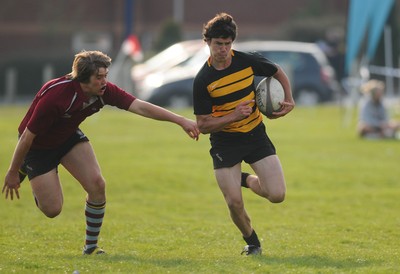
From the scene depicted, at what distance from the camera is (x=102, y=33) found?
5047 centimetres

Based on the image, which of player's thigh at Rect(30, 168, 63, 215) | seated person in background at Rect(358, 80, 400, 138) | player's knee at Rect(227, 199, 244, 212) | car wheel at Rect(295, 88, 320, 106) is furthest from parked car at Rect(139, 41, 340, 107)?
player's knee at Rect(227, 199, 244, 212)

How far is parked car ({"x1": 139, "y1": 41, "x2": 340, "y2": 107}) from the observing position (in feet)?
100

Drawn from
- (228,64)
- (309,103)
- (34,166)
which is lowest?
(309,103)

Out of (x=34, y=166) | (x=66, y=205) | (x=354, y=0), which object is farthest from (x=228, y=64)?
(x=354, y=0)

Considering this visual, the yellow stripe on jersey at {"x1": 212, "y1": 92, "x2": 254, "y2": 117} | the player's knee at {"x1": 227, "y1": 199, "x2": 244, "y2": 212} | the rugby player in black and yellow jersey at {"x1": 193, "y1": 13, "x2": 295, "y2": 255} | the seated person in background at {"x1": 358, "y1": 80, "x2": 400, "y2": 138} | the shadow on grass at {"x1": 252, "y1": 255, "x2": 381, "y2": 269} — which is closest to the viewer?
the shadow on grass at {"x1": 252, "y1": 255, "x2": 381, "y2": 269}

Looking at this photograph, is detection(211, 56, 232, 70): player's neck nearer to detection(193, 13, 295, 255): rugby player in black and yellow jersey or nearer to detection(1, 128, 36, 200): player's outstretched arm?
detection(193, 13, 295, 255): rugby player in black and yellow jersey

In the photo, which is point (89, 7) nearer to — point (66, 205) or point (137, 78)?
point (137, 78)

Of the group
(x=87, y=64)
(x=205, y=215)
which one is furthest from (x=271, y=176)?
(x=205, y=215)

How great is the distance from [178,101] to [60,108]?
2207 centimetres

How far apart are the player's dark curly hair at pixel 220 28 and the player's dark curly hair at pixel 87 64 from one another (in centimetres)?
89

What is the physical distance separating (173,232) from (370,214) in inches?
114

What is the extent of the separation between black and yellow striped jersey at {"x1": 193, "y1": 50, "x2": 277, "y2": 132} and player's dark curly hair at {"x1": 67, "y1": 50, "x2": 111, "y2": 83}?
85cm

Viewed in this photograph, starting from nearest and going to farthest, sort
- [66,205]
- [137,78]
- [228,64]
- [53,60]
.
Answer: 1. [228,64]
2. [66,205]
3. [137,78]
4. [53,60]

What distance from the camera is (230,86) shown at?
353 inches
